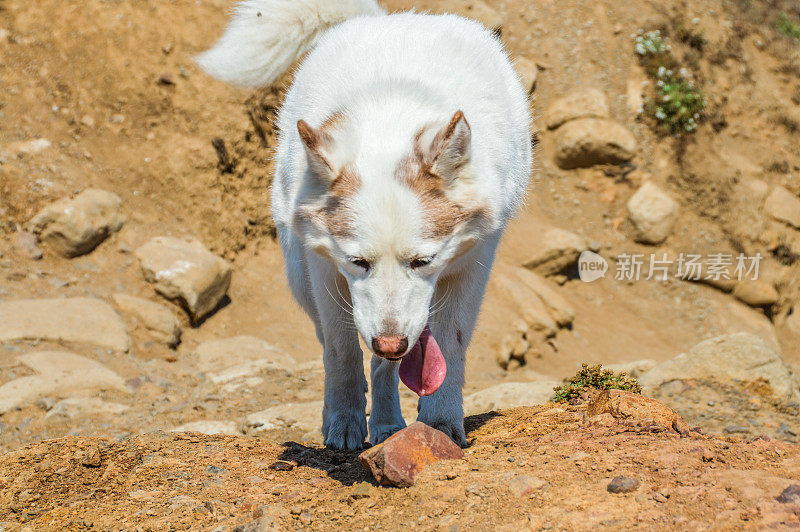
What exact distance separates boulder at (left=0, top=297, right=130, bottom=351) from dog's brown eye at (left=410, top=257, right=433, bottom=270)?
4.92 meters

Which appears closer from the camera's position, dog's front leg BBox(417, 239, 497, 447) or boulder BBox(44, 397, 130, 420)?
dog's front leg BBox(417, 239, 497, 447)

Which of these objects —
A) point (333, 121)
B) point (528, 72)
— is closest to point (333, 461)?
point (333, 121)

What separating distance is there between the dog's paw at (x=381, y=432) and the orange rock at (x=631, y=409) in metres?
1.14

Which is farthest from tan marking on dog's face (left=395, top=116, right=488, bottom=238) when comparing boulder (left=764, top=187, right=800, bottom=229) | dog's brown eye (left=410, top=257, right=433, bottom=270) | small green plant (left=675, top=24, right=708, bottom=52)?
small green plant (left=675, top=24, right=708, bottom=52)

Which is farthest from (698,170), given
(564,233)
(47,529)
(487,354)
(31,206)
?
(47,529)

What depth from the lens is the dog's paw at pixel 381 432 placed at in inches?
176

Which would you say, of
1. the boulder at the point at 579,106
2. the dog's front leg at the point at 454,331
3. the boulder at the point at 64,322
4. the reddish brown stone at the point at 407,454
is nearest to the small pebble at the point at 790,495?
the reddish brown stone at the point at 407,454

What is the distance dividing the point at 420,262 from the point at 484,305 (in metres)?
6.96

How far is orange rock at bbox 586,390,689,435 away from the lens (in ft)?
13.2

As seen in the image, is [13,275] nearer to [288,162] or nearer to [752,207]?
[288,162]

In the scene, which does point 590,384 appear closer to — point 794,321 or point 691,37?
point 794,321

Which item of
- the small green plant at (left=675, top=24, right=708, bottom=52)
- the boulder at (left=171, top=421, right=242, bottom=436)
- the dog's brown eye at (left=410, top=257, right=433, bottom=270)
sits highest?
the small green plant at (left=675, top=24, right=708, bottom=52)

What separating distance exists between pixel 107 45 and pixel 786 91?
11.8m

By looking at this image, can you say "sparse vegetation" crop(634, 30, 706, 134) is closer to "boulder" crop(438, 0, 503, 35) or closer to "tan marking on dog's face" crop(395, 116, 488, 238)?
"boulder" crop(438, 0, 503, 35)
